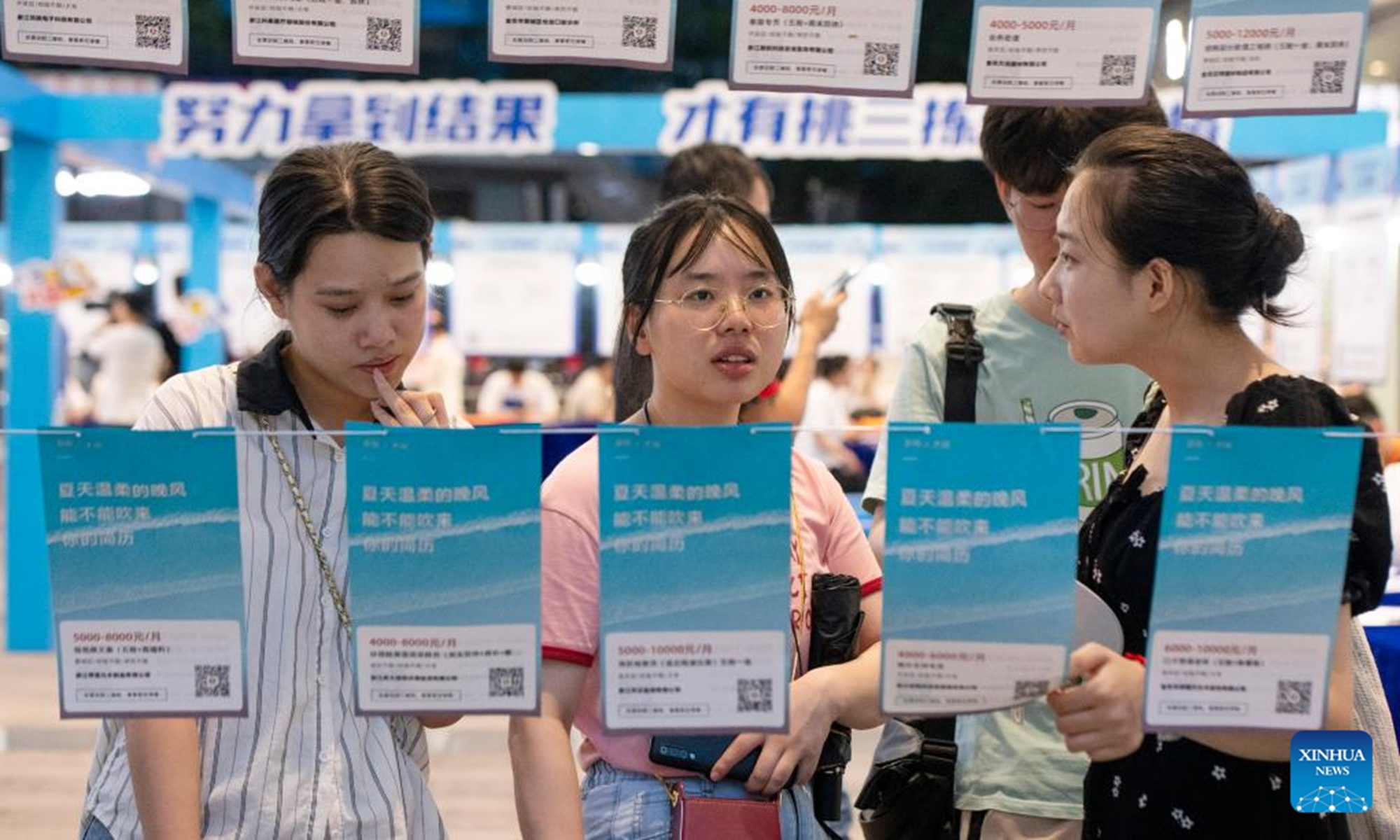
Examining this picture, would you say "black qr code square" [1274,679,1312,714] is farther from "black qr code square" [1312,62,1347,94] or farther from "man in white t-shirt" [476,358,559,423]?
→ "man in white t-shirt" [476,358,559,423]

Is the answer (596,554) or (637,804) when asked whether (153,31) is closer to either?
(596,554)

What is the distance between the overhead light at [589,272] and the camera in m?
9.55

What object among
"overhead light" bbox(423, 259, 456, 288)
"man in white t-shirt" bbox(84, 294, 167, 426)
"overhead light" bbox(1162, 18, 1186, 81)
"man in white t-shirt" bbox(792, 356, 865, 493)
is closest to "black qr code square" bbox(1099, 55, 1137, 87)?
"overhead light" bbox(1162, 18, 1186, 81)

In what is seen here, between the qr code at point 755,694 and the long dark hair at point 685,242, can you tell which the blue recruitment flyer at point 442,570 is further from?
the long dark hair at point 685,242

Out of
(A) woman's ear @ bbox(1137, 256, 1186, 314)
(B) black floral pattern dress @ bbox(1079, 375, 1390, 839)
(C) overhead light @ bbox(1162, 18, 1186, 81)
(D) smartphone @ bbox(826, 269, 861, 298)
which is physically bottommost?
(B) black floral pattern dress @ bbox(1079, 375, 1390, 839)

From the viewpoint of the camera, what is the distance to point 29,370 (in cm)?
717

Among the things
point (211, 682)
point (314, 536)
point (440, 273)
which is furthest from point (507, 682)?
point (440, 273)

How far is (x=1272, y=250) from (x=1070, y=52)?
0.28m

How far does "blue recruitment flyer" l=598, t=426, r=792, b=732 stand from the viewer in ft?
3.77

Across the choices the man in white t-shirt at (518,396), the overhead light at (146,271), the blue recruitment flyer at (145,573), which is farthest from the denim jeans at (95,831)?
the overhead light at (146,271)

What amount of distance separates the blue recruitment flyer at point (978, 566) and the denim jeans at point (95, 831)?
0.75 m

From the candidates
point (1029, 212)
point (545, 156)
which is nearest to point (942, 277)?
point (1029, 212)

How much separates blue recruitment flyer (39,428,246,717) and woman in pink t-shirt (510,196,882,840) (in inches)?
11.7

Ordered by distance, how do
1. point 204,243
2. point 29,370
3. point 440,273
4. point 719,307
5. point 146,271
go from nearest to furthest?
point 719,307 < point 29,370 < point 204,243 < point 440,273 < point 146,271
